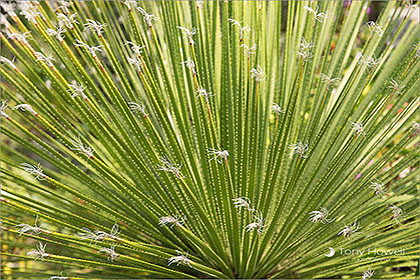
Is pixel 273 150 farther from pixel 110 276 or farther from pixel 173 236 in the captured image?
pixel 110 276

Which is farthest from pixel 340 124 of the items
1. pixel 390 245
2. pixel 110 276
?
pixel 110 276

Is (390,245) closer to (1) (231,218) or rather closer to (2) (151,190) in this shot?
(1) (231,218)

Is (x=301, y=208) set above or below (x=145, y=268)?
above

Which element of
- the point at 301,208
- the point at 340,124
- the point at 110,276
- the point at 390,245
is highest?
the point at 340,124

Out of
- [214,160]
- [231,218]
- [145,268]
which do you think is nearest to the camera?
[214,160]

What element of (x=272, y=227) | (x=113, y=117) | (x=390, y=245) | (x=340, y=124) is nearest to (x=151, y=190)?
(x=113, y=117)

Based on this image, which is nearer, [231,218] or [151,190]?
[231,218]

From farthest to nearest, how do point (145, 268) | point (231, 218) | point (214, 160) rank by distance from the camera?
point (145, 268)
point (231, 218)
point (214, 160)
